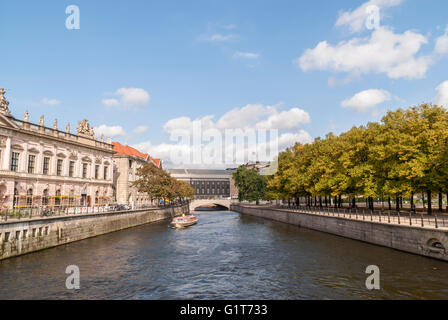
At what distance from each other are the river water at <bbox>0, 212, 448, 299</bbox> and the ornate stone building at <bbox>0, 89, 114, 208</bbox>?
642 inches

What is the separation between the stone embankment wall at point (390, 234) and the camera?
26266mm

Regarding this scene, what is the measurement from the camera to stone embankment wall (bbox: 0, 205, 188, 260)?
93.4ft

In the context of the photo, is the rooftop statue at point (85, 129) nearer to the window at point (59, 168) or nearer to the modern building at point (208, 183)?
the window at point (59, 168)

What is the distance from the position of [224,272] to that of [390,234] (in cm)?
1856

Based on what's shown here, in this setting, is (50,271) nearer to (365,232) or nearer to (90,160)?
(365,232)

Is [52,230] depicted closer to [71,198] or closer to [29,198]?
[29,198]

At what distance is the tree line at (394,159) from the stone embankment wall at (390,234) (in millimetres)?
5314

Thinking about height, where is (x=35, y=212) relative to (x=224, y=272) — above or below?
above

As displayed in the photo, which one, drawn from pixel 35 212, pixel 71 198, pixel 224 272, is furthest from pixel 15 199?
pixel 224 272

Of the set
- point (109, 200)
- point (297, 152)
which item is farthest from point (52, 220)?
point (297, 152)

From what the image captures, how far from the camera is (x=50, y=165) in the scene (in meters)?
51.7

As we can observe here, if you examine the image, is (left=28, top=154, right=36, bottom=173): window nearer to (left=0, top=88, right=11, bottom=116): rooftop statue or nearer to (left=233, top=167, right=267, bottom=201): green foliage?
(left=0, top=88, right=11, bottom=116): rooftop statue

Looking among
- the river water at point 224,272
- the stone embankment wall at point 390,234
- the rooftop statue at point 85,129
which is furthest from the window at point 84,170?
the stone embankment wall at point 390,234
